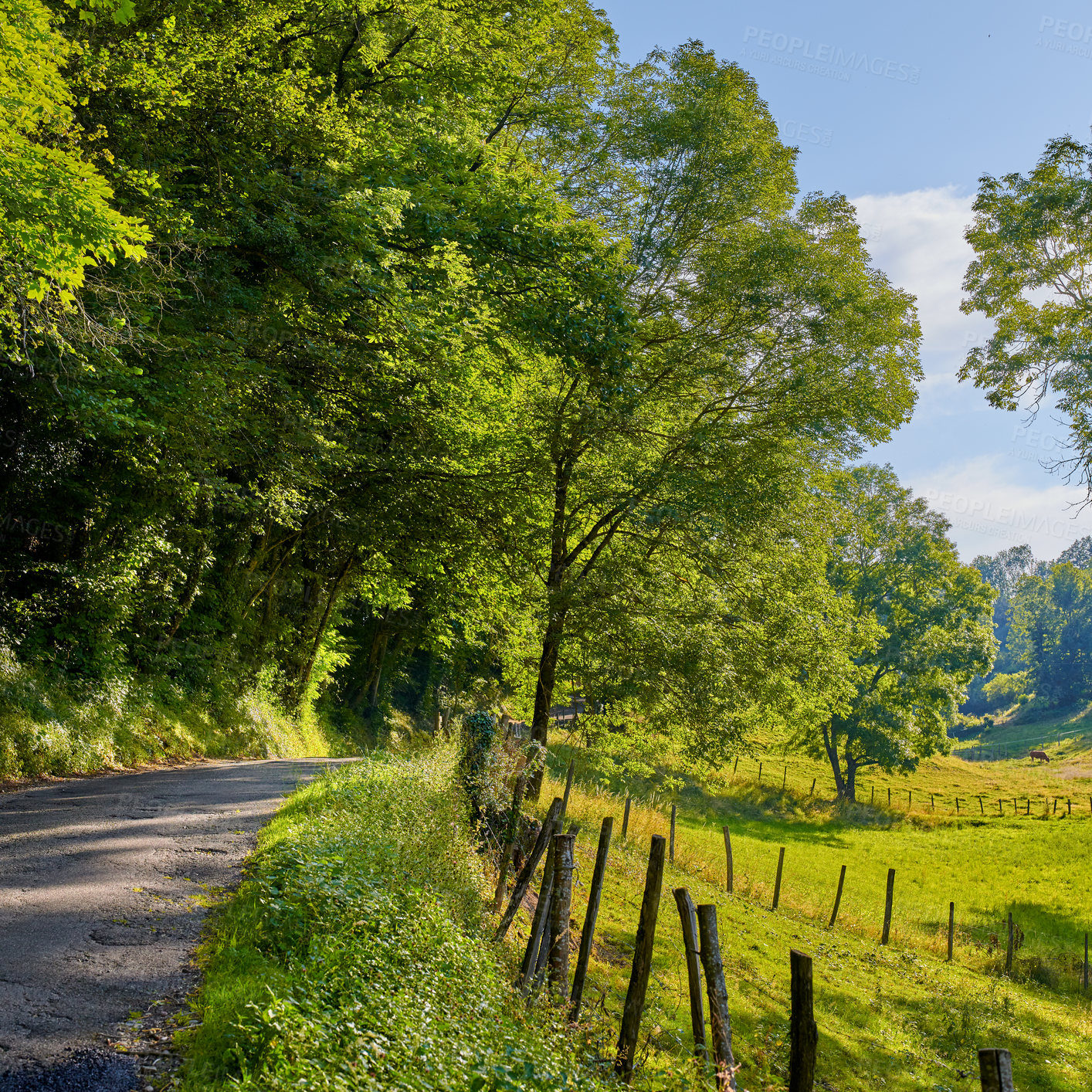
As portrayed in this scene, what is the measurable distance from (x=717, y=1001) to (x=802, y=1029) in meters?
1.24

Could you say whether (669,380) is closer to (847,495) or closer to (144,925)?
(847,495)

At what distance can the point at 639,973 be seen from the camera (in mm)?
7180

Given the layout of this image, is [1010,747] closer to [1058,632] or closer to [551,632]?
[1058,632]

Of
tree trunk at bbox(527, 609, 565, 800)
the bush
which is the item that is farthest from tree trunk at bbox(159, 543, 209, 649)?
the bush

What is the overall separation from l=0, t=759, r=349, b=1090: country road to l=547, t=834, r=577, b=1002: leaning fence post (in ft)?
10.3

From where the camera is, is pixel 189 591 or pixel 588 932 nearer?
pixel 588 932

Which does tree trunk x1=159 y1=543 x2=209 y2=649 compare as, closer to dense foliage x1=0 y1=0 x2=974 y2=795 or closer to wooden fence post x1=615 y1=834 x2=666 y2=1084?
dense foliage x1=0 y1=0 x2=974 y2=795

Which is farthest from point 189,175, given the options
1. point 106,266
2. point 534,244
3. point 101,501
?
point 101,501

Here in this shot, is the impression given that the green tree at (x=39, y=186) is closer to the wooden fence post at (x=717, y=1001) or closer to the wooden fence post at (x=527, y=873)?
the wooden fence post at (x=527, y=873)

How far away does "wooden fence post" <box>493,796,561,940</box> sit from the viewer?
8672mm

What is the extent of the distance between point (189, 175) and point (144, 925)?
9983 mm

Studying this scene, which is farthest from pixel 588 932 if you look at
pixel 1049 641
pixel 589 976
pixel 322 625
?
pixel 1049 641

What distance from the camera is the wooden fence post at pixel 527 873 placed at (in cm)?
867

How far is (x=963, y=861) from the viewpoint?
105 feet
